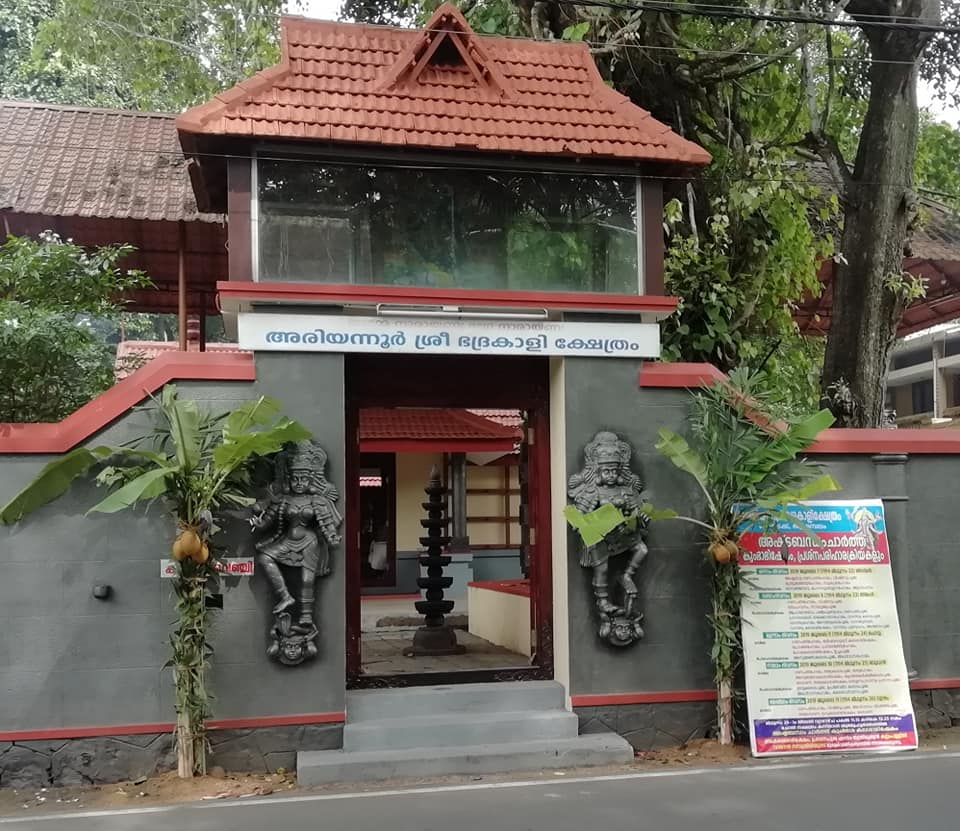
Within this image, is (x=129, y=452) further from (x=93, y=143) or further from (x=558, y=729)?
(x=93, y=143)

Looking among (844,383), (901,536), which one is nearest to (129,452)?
(901,536)

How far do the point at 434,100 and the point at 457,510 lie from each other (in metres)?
10.4

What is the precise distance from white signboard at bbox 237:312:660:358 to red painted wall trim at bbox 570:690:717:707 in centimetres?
275

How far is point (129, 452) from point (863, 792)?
5.59 m

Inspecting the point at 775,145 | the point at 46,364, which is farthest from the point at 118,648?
the point at 775,145

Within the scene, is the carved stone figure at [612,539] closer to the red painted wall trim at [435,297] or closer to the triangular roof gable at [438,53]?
the red painted wall trim at [435,297]

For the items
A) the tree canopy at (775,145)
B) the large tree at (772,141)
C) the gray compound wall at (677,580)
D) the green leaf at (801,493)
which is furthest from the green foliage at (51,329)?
the large tree at (772,141)

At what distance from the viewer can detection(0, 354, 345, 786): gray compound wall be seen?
6.69 metres

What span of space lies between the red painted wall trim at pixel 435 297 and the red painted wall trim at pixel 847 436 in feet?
1.70

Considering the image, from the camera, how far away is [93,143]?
12.1m

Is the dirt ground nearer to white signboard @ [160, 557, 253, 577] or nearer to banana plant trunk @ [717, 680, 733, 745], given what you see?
banana plant trunk @ [717, 680, 733, 745]

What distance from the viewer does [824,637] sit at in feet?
25.1

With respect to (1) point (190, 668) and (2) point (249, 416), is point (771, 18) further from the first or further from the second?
(1) point (190, 668)

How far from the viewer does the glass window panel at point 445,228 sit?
7.39m
